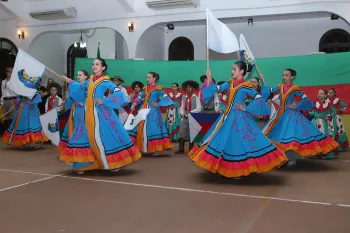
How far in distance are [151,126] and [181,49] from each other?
6822 millimetres

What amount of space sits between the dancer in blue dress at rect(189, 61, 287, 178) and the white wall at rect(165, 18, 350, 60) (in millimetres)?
7702

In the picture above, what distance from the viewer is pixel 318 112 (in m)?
7.37

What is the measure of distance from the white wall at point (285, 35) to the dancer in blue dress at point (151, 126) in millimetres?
5786

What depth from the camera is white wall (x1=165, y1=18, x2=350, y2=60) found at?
11.6m

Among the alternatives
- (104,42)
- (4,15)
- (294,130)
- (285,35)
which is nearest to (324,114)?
(294,130)

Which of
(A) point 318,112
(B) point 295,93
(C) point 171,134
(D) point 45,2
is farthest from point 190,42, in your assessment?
(B) point 295,93

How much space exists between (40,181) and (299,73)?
20.1ft

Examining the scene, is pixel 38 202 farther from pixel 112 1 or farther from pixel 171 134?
pixel 112 1

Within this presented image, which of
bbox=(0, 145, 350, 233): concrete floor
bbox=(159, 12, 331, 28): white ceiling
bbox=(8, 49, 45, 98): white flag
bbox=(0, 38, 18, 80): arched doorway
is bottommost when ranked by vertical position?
bbox=(0, 145, 350, 233): concrete floor

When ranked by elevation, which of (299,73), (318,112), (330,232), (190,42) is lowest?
(330,232)

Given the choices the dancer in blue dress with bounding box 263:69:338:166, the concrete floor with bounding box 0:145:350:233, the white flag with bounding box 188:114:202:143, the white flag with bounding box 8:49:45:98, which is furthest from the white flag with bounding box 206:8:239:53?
the white flag with bounding box 8:49:45:98

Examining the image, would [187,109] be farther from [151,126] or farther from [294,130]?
[294,130]

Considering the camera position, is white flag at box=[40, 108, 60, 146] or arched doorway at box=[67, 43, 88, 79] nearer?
white flag at box=[40, 108, 60, 146]

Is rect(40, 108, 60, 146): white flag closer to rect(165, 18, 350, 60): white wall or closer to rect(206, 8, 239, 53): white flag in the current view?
rect(206, 8, 239, 53): white flag
